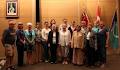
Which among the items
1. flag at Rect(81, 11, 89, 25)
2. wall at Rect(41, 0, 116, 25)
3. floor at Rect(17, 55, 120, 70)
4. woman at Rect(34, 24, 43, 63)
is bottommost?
floor at Rect(17, 55, 120, 70)

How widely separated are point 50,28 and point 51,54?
1.02 meters

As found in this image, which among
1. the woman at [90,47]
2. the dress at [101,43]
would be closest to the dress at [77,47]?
the woman at [90,47]

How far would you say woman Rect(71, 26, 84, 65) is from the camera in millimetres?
11375

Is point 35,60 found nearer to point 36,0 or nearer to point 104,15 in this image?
point 36,0

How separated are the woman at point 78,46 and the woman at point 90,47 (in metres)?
0.18

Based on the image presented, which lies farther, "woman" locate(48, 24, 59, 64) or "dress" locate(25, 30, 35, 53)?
"woman" locate(48, 24, 59, 64)

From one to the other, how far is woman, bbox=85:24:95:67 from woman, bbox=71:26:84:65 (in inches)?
7.2

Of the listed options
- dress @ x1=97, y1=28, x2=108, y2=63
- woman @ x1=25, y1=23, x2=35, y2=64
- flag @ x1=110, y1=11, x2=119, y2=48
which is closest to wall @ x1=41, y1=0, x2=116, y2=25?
flag @ x1=110, y1=11, x2=119, y2=48

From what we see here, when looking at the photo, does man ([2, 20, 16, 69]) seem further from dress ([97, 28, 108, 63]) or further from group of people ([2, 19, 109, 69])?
dress ([97, 28, 108, 63])

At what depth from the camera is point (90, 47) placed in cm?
1127

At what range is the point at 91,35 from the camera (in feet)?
36.6

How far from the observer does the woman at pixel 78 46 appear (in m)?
11.4

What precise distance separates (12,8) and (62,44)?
10.2ft

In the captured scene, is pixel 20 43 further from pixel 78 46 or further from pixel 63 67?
pixel 78 46
